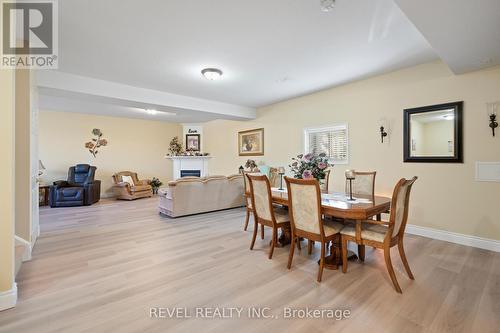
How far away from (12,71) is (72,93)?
2475mm

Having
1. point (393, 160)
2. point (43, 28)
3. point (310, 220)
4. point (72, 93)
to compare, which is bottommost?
point (310, 220)

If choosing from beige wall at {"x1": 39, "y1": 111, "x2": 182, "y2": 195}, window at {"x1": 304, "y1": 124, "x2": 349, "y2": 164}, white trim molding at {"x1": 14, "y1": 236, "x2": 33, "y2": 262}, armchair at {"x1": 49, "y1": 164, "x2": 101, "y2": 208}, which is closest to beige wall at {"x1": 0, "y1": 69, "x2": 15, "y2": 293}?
white trim molding at {"x1": 14, "y1": 236, "x2": 33, "y2": 262}

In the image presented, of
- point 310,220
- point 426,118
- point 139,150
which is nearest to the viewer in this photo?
point 310,220

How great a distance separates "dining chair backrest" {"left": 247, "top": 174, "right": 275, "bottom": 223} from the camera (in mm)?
2719

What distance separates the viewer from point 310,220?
2.35 m

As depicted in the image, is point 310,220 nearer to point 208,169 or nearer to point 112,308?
point 112,308

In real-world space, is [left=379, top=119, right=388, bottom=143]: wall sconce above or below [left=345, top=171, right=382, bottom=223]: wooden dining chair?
above

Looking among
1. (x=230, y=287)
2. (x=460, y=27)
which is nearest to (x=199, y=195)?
(x=230, y=287)

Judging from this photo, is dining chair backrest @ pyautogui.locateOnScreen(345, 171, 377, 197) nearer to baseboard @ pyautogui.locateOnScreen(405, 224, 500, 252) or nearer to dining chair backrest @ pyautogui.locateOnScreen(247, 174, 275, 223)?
baseboard @ pyautogui.locateOnScreen(405, 224, 500, 252)

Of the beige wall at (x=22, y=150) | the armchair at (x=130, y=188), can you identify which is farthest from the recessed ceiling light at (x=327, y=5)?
the armchair at (x=130, y=188)

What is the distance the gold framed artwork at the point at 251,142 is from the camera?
651 centimetres

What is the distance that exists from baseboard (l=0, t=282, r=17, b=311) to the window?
14.1 ft

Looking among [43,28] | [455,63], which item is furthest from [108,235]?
[455,63]

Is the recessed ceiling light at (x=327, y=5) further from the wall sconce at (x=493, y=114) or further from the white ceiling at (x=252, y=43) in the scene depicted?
the wall sconce at (x=493, y=114)
